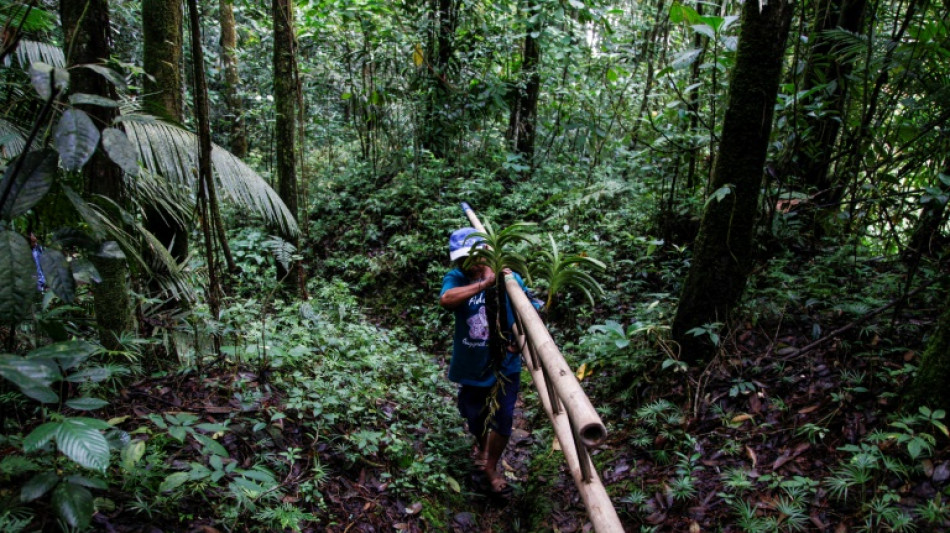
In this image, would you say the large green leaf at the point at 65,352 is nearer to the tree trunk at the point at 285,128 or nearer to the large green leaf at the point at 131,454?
the large green leaf at the point at 131,454

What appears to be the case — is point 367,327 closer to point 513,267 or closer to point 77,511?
point 513,267

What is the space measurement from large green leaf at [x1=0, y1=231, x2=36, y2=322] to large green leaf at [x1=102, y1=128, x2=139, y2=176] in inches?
13.5

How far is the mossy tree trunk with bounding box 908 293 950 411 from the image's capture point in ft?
7.59

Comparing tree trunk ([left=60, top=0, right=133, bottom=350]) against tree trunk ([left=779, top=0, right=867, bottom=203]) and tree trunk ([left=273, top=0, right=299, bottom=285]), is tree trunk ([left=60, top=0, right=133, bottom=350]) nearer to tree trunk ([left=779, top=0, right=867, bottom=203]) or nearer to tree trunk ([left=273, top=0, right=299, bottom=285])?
tree trunk ([left=273, top=0, right=299, bottom=285])

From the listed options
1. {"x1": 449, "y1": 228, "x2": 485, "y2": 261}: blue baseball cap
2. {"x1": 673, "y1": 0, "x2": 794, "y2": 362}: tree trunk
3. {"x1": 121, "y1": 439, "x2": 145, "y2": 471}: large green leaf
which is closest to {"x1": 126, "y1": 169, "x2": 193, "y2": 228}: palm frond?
{"x1": 121, "y1": 439, "x2": 145, "y2": 471}: large green leaf

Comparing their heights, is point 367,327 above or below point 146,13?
below

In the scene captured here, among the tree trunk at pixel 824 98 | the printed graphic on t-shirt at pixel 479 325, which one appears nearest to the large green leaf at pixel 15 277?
the printed graphic on t-shirt at pixel 479 325

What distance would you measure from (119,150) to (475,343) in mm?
2537

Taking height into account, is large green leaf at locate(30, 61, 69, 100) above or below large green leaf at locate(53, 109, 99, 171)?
above

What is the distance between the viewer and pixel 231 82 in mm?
10406

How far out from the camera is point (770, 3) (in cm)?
301

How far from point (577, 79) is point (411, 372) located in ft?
22.8

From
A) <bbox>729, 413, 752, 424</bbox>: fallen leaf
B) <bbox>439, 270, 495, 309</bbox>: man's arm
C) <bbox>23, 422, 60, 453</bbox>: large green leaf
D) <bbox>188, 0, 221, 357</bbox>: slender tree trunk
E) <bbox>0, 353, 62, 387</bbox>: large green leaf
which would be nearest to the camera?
<bbox>0, 353, 62, 387</bbox>: large green leaf

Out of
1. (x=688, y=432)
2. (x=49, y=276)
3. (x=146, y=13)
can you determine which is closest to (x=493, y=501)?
(x=688, y=432)
